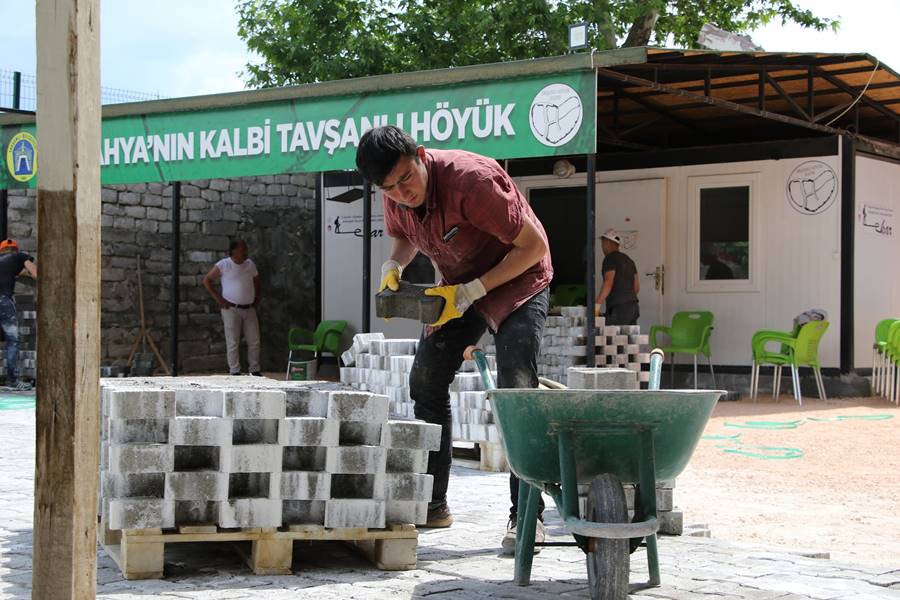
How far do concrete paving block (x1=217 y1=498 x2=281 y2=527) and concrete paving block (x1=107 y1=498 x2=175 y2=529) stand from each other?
201 millimetres

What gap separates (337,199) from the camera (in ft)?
60.0

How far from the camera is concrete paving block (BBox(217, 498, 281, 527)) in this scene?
455 centimetres

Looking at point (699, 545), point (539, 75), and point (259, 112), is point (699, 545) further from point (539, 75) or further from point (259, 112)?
point (259, 112)

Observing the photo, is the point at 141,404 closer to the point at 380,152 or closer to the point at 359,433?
the point at 359,433

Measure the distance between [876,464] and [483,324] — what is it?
564cm

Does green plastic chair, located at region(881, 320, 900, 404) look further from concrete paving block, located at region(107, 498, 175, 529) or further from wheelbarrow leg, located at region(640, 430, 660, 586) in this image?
concrete paving block, located at region(107, 498, 175, 529)

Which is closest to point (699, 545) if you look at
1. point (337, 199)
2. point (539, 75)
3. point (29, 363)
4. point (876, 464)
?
point (876, 464)

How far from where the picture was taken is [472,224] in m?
4.89

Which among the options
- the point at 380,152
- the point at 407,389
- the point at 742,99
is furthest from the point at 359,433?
the point at 742,99

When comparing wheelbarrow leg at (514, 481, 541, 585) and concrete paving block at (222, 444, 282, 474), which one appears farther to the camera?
concrete paving block at (222, 444, 282, 474)

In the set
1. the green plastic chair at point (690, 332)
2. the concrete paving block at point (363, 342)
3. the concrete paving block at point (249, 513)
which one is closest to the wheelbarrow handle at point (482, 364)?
the concrete paving block at point (249, 513)

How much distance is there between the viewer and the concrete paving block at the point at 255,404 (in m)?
4.61

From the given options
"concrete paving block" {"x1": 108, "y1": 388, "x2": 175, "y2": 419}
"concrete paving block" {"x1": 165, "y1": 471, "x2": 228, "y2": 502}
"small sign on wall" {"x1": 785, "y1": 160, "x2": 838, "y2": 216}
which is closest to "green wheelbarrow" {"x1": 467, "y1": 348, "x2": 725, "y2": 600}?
"concrete paving block" {"x1": 165, "y1": 471, "x2": 228, "y2": 502}

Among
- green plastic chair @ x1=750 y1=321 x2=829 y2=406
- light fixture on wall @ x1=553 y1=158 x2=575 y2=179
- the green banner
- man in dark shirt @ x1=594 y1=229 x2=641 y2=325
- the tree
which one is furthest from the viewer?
the tree
